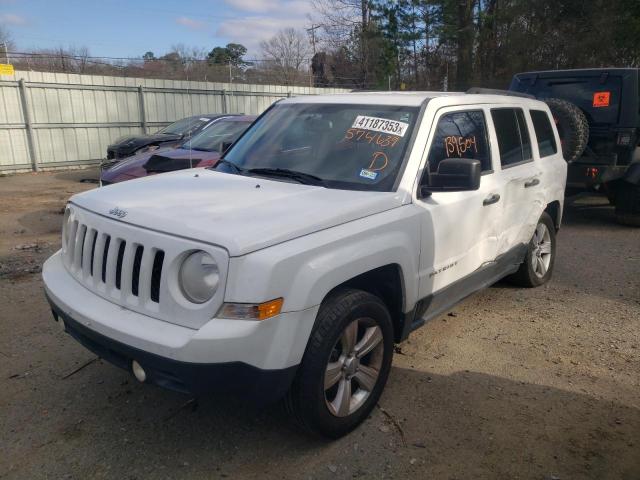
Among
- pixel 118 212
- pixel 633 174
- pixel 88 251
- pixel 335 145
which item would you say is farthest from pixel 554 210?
pixel 88 251

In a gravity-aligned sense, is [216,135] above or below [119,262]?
above

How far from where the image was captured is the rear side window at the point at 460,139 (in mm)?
3634

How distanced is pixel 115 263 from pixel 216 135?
6204 millimetres

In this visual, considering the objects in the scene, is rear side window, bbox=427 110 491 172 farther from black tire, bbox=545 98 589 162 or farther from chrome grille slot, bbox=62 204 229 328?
black tire, bbox=545 98 589 162

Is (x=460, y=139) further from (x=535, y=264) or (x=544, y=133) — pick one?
(x=535, y=264)

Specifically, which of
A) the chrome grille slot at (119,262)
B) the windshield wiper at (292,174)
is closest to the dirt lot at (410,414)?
Answer: the chrome grille slot at (119,262)

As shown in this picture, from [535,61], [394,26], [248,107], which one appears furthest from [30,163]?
[535,61]

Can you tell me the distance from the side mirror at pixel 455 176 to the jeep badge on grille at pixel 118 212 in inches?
68.6

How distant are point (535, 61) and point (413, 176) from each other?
877 inches

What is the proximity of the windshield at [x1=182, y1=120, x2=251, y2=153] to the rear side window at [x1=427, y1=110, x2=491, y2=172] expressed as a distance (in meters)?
4.88

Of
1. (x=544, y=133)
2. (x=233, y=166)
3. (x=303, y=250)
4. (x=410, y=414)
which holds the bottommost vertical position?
(x=410, y=414)

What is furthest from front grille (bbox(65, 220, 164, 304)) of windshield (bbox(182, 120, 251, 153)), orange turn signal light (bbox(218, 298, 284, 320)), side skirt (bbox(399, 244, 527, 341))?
windshield (bbox(182, 120, 251, 153))

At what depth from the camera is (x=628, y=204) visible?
7.98 metres

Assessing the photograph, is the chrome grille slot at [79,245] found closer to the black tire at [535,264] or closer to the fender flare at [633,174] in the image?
the black tire at [535,264]
